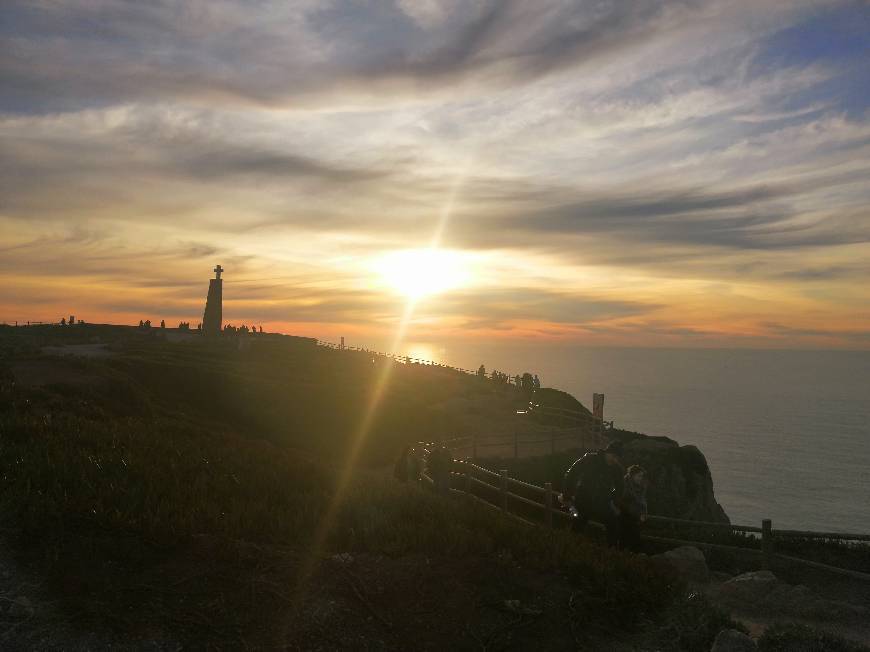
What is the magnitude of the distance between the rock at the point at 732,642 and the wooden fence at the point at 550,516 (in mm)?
4106

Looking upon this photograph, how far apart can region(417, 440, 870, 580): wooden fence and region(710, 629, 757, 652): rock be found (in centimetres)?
411

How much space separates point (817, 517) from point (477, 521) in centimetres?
7243

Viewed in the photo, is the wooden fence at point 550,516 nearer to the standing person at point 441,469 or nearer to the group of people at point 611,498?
the standing person at point 441,469

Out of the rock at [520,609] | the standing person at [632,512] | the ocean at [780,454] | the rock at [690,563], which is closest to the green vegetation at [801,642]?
the rock at [520,609]

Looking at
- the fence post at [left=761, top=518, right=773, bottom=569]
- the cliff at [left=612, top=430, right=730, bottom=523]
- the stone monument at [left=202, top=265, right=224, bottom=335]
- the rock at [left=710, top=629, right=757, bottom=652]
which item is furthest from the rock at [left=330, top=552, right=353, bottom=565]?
the stone monument at [left=202, top=265, right=224, bottom=335]

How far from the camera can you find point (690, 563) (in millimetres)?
11852

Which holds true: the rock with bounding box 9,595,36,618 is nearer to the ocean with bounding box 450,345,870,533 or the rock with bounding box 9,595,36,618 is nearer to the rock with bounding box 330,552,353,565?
the rock with bounding box 330,552,353,565

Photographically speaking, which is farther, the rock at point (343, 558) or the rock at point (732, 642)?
the rock at point (343, 558)

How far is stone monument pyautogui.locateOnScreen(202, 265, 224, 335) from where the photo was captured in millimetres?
49562

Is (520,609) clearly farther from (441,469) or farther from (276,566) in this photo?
(441,469)

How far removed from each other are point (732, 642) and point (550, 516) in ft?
19.8

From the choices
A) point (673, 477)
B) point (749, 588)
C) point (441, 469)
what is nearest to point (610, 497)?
A: point (749, 588)

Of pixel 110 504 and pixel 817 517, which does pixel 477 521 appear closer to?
pixel 110 504

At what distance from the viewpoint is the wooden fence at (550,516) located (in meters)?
11.8
